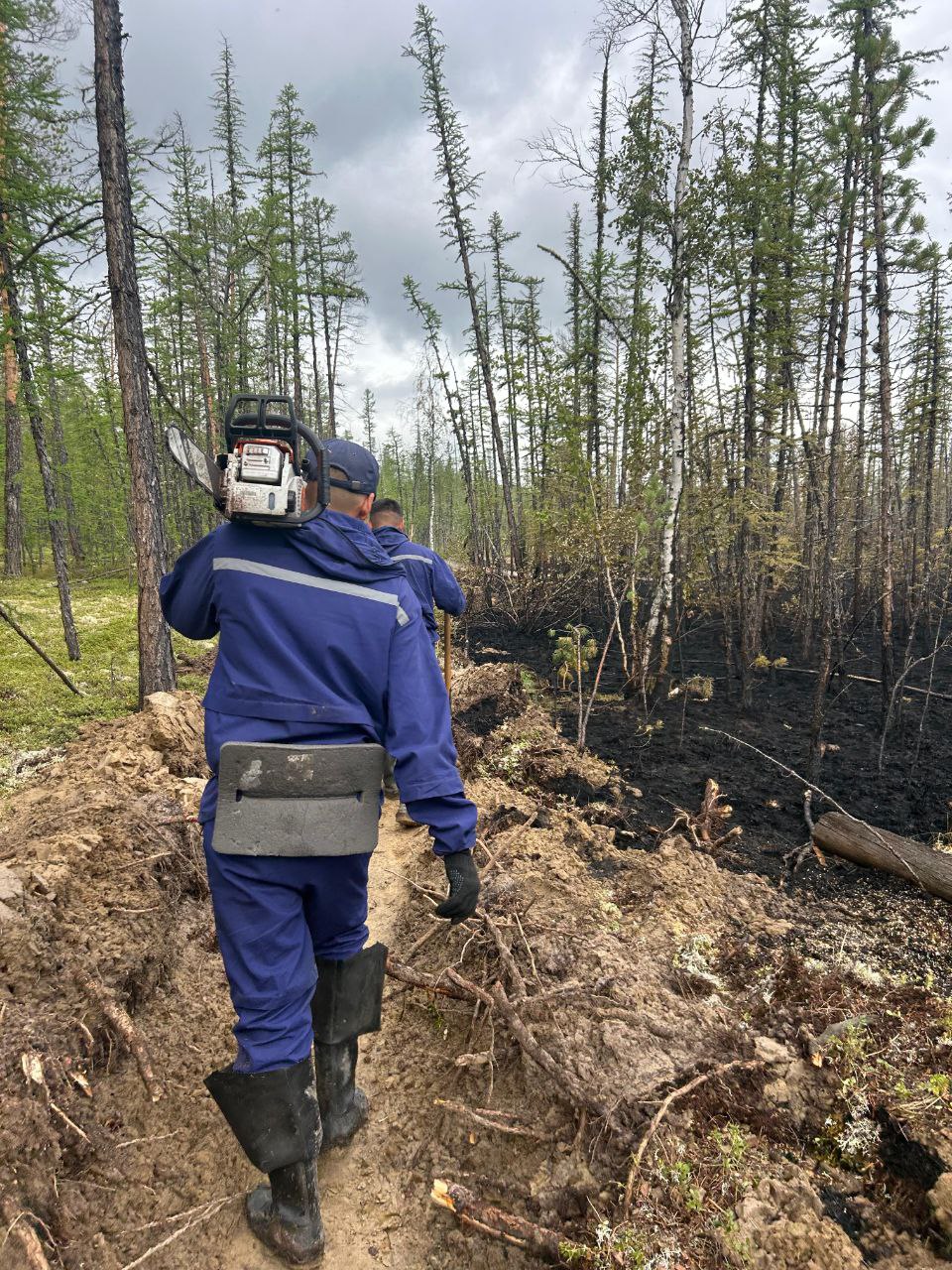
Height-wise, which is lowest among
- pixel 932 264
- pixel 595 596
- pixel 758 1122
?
pixel 758 1122

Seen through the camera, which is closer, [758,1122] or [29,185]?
[758,1122]

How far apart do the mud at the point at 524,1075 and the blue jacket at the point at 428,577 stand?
1.98m

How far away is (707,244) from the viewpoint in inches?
310

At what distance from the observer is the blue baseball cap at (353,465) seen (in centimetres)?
293

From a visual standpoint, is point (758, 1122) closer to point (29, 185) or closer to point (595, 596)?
point (29, 185)

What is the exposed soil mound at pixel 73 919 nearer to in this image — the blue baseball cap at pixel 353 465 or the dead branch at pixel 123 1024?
the dead branch at pixel 123 1024

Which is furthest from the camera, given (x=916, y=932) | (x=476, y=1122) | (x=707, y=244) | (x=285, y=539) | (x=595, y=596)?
(x=595, y=596)

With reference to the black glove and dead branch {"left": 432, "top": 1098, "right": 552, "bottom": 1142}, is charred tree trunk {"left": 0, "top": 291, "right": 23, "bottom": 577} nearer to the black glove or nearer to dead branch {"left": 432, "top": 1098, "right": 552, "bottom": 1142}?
the black glove

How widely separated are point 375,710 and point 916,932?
11.6 ft

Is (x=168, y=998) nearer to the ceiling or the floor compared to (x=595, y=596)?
nearer to the floor

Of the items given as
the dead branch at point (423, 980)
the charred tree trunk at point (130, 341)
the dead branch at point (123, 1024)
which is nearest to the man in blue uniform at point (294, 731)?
the dead branch at point (123, 1024)

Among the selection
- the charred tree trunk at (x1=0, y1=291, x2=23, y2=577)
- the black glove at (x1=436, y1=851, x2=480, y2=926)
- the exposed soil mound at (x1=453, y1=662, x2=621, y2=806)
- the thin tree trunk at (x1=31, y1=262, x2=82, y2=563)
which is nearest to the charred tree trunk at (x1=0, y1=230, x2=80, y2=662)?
the thin tree trunk at (x1=31, y1=262, x2=82, y2=563)

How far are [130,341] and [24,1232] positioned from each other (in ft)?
23.0

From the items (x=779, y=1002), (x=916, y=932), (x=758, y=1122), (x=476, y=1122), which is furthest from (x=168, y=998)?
(x=916, y=932)
